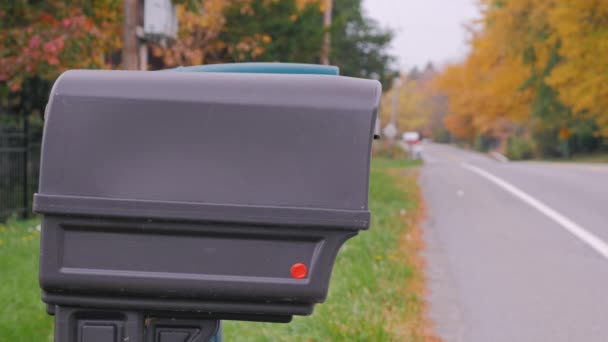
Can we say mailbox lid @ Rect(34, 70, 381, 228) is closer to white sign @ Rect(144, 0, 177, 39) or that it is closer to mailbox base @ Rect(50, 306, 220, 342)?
mailbox base @ Rect(50, 306, 220, 342)

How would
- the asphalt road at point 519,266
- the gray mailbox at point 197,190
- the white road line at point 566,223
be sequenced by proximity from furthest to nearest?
1. the white road line at point 566,223
2. the asphalt road at point 519,266
3. the gray mailbox at point 197,190

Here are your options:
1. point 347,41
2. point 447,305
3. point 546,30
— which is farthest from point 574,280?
point 347,41

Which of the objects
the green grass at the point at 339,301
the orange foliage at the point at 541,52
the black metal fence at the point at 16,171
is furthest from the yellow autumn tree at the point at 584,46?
the green grass at the point at 339,301

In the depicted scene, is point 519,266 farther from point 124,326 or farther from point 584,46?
point 584,46

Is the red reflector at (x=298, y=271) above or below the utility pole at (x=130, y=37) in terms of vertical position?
below

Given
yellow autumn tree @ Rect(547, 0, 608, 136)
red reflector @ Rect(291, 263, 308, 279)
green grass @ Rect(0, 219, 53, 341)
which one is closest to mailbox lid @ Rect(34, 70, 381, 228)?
red reflector @ Rect(291, 263, 308, 279)

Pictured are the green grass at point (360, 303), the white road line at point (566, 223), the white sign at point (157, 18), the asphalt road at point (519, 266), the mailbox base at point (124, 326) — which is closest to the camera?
the mailbox base at point (124, 326)

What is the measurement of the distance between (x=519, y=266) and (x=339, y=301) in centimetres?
295

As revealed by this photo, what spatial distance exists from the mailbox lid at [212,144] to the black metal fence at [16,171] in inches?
399

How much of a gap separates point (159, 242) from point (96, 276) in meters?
0.27

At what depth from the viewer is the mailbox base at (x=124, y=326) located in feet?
10.7

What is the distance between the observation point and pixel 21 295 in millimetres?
6621

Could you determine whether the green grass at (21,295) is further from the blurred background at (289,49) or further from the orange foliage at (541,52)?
the orange foliage at (541,52)

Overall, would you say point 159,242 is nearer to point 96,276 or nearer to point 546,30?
point 96,276
